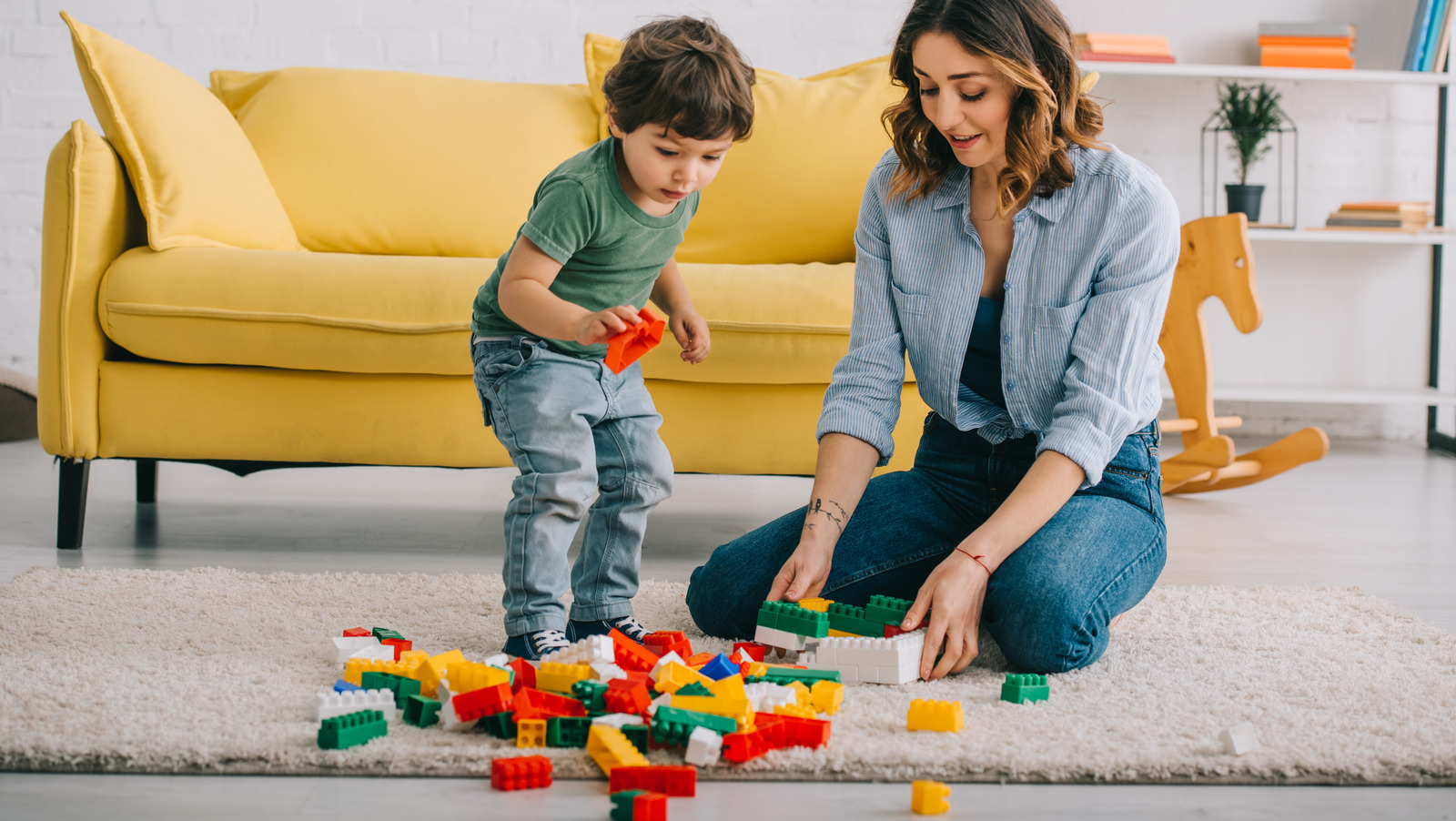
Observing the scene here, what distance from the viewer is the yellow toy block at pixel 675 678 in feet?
3.34

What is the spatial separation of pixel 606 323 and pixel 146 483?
1.47 meters

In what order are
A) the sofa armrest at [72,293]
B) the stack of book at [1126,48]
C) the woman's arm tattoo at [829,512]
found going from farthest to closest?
the stack of book at [1126,48]
the sofa armrest at [72,293]
the woman's arm tattoo at [829,512]

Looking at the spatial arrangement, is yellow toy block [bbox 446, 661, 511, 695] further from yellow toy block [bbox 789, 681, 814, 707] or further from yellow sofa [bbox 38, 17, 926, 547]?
yellow sofa [bbox 38, 17, 926, 547]

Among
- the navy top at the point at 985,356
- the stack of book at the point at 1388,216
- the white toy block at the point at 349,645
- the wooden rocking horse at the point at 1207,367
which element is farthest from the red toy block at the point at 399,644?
the stack of book at the point at 1388,216

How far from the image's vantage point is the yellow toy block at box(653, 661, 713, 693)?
3.34 feet

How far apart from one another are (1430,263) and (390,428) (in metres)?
3.22

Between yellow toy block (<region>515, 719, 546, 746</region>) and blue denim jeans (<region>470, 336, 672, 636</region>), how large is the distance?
0.27m

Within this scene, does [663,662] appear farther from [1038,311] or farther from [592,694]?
[1038,311]

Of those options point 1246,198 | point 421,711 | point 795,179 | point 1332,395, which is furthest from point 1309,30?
point 421,711

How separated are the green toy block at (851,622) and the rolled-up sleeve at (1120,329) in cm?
26

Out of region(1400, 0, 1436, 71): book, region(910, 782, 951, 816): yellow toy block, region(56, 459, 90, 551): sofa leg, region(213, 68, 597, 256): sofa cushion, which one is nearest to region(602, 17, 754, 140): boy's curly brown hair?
region(910, 782, 951, 816): yellow toy block

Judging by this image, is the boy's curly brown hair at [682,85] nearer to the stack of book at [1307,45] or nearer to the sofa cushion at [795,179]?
the sofa cushion at [795,179]

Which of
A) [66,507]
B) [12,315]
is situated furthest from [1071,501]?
[12,315]

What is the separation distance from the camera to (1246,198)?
318 centimetres
